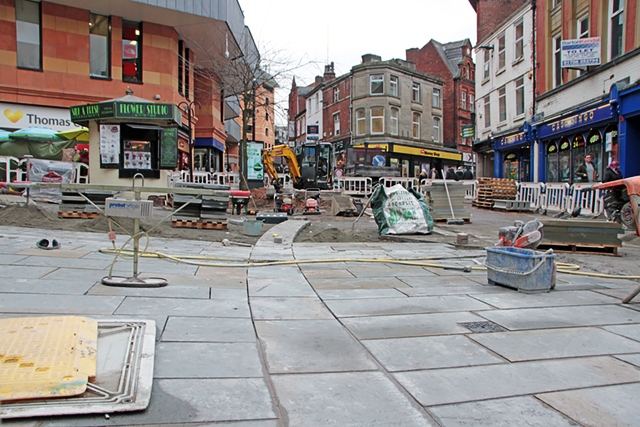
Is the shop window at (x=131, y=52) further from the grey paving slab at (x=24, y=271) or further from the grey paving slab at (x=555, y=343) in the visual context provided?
the grey paving slab at (x=555, y=343)

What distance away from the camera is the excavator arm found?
22.8 meters

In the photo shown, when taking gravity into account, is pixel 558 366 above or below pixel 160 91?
below

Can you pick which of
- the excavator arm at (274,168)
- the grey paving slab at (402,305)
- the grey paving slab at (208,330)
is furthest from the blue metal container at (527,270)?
the excavator arm at (274,168)

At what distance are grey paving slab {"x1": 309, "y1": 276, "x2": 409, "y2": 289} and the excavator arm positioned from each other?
48.4 feet

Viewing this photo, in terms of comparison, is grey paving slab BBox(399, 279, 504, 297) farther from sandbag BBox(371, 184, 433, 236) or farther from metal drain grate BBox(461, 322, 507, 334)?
sandbag BBox(371, 184, 433, 236)

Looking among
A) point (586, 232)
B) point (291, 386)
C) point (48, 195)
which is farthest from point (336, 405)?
point (48, 195)

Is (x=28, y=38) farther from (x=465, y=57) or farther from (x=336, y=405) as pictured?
(x=465, y=57)

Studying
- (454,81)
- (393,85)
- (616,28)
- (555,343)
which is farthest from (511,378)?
(454,81)

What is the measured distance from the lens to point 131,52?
2127 centimetres

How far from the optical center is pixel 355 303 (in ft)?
16.1

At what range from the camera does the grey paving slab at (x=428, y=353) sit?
127 inches

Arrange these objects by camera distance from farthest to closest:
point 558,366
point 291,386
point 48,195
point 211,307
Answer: point 48,195 → point 211,307 → point 558,366 → point 291,386

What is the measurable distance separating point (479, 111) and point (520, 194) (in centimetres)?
1272

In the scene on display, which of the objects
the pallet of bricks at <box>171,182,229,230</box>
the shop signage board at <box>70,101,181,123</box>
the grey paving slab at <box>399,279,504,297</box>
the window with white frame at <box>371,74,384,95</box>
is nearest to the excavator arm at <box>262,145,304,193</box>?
the shop signage board at <box>70,101,181,123</box>
